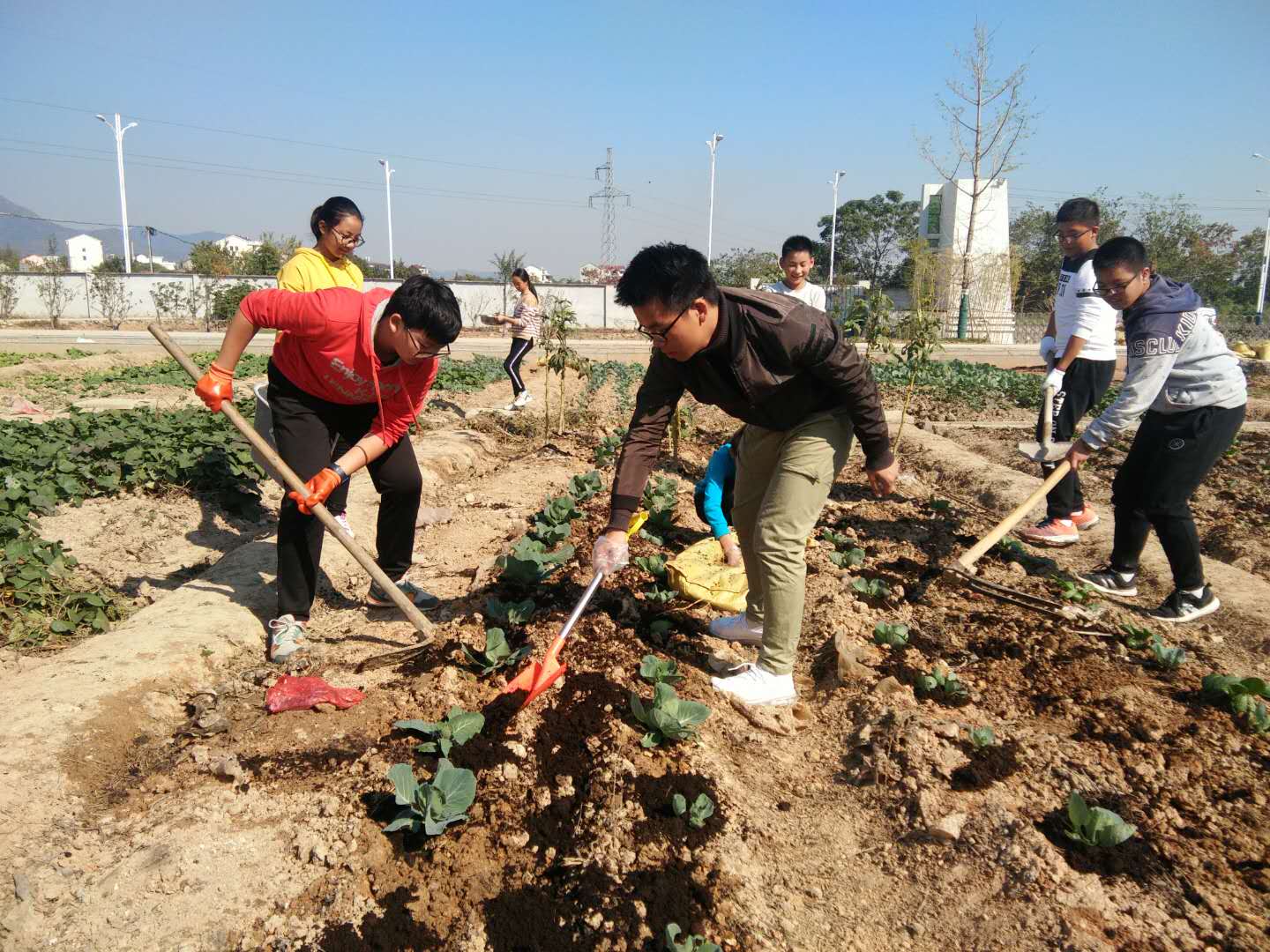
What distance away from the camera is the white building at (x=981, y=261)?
89.6ft

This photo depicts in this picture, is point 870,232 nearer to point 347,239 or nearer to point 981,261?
point 981,261

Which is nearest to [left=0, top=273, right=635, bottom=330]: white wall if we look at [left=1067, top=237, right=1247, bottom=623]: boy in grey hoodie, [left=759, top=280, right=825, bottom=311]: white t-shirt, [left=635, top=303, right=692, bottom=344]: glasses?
[left=759, top=280, right=825, bottom=311]: white t-shirt

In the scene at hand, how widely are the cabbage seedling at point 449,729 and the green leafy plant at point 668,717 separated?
0.53 metres

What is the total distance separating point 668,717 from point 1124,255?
3.02 m

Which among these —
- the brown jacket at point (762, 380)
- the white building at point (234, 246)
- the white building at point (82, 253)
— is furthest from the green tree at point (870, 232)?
the white building at point (82, 253)

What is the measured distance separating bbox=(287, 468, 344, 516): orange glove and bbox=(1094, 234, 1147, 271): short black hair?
3.57 metres

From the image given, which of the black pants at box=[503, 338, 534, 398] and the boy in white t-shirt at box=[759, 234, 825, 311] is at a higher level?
the boy in white t-shirt at box=[759, 234, 825, 311]

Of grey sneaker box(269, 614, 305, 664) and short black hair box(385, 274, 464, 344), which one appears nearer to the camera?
short black hair box(385, 274, 464, 344)

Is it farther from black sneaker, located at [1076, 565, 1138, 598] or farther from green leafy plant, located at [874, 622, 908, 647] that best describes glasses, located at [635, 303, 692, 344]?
black sneaker, located at [1076, 565, 1138, 598]

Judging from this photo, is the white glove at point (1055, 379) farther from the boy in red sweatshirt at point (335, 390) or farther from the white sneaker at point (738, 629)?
the boy in red sweatshirt at point (335, 390)

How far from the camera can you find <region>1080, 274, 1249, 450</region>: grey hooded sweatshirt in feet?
12.2

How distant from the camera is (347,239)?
13.8 ft

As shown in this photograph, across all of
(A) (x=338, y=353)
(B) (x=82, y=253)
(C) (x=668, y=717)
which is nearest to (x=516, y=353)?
(A) (x=338, y=353)

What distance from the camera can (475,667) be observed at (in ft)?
10.4
